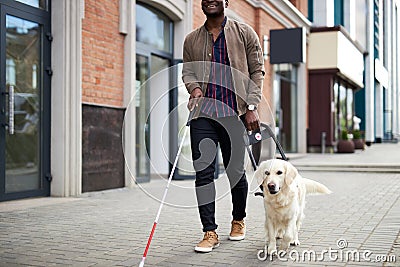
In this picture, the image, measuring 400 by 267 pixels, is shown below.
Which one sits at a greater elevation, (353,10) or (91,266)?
(353,10)

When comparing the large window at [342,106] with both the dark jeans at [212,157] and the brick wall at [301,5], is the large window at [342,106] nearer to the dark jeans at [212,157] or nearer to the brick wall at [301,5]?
the brick wall at [301,5]

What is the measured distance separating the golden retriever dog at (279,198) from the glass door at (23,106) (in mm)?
4085

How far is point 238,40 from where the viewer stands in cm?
477

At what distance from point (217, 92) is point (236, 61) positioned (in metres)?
0.29

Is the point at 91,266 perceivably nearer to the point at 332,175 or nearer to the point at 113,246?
the point at 113,246

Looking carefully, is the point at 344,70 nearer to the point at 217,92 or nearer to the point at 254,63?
the point at 254,63

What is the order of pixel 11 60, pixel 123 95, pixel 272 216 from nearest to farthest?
1. pixel 272 216
2. pixel 11 60
3. pixel 123 95

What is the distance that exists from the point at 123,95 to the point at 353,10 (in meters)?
21.1

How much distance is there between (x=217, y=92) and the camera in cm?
477

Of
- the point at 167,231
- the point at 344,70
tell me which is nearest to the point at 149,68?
the point at 167,231

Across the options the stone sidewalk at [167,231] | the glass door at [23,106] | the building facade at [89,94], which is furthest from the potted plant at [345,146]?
the glass door at [23,106]

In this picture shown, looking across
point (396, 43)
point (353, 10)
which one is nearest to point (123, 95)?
point (353, 10)

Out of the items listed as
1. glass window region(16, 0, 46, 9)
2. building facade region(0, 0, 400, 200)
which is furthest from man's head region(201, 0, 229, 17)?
glass window region(16, 0, 46, 9)

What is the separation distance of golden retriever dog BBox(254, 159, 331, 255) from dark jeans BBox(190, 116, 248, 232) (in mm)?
459
